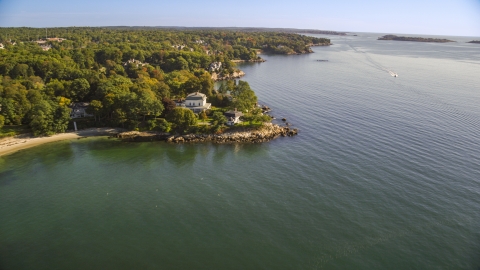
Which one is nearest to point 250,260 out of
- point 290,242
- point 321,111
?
point 290,242

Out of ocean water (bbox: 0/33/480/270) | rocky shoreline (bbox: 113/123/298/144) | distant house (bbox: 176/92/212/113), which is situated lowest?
ocean water (bbox: 0/33/480/270)

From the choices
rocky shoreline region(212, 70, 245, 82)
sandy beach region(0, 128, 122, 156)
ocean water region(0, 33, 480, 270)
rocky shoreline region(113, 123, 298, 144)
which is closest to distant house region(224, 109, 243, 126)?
rocky shoreline region(113, 123, 298, 144)

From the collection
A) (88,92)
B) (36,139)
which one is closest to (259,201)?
(36,139)

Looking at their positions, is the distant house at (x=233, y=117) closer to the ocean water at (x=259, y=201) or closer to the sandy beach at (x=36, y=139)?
the ocean water at (x=259, y=201)

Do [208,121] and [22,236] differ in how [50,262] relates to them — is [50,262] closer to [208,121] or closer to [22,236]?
[22,236]

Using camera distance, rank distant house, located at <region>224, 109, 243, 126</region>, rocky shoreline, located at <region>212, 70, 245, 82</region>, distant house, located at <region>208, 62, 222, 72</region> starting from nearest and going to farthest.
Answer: distant house, located at <region>224, 109, 243, 126</region>, rocky shoreline, located at <region>212, 70, 245, 82</region>, distant house, located at <region>208, 62, 222, 72</region>

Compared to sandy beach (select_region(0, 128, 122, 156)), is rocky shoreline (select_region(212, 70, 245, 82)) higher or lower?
higher

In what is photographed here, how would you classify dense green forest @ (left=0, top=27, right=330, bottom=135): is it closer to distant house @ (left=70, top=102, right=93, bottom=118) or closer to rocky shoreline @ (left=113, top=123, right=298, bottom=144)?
distant house @ (left=70, top=102, right=93, bottom=118)

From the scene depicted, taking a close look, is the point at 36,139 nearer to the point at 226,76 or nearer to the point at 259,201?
the point at 259,201
